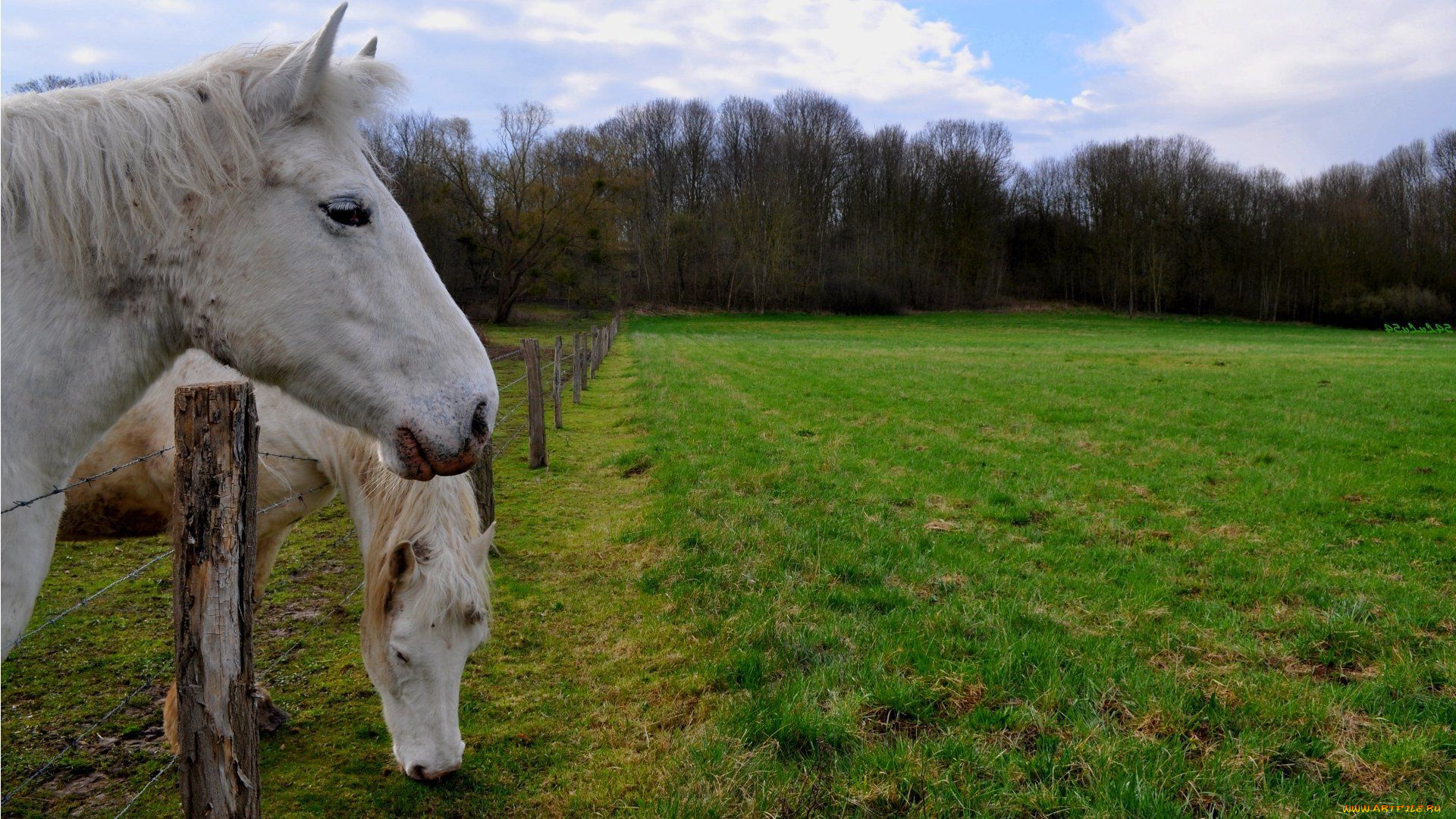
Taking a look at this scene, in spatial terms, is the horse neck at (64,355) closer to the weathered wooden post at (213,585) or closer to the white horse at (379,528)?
the weathered wooden post at (213,585)

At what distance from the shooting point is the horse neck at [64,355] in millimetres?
1312

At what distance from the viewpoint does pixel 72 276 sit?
136 centimetres

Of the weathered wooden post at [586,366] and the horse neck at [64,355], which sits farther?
the weathered wooden post at [586,366]

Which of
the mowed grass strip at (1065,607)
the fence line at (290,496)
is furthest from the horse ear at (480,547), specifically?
the mowed grass strip at (1065,607)

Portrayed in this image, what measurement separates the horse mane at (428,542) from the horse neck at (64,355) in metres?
1.37

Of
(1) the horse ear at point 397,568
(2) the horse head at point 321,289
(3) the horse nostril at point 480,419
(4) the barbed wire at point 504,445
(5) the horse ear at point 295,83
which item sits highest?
(5) the horse ear at point 295,83

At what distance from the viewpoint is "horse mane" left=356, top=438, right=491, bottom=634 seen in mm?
2832

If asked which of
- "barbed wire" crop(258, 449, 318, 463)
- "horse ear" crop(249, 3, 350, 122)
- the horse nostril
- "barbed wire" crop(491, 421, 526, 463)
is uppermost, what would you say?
"horse ear" crop(249, 3, 350, 122)

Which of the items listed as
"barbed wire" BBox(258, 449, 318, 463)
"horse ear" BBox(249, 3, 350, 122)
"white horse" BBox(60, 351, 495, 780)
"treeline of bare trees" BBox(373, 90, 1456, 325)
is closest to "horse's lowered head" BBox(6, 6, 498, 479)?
"horse ear" BBox(249, 3, 350, 122)

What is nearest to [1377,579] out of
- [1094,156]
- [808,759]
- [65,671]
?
[808,759]

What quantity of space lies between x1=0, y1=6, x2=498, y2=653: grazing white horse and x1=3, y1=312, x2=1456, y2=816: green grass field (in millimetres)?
1886

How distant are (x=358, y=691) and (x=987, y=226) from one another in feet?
192

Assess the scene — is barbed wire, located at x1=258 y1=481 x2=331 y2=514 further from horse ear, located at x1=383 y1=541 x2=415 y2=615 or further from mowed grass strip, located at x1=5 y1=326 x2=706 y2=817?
mowed grass strip, located at x1=5 y1=326 x2=706 y2=817

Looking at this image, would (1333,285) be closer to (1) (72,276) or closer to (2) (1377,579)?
(2) (1377,579)
